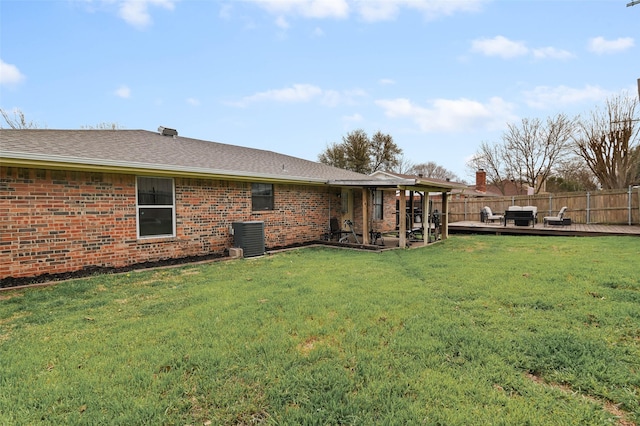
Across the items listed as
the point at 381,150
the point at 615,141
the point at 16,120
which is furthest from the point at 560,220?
the point at 16,120

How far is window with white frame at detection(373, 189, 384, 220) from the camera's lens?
15.3 m

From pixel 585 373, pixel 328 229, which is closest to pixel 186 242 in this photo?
pixel 328 229

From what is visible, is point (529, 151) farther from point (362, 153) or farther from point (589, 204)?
point (362, 153)

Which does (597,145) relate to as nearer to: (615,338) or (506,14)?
(506,14)

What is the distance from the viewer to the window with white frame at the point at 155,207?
25.2 feet

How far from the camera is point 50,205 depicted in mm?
6348

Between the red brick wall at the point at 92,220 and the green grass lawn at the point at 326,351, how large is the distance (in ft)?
3.47

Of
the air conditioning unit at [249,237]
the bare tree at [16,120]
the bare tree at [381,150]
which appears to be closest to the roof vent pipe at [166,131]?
the air conditioning unit at [249,237]

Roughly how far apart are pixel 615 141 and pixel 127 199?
2890 cm

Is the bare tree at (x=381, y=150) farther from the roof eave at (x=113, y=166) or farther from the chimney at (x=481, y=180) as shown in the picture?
the roof eave at (x=113, y=166)

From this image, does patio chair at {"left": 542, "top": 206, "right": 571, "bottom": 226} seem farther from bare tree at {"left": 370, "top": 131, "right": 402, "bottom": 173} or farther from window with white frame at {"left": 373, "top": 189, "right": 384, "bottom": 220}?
bare tree at {"left": 370, "top": 131, "right": 402, "bottom": 173}

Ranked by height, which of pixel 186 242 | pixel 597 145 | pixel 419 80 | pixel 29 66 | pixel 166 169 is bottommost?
pixel 186 242

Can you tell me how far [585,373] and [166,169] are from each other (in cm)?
774

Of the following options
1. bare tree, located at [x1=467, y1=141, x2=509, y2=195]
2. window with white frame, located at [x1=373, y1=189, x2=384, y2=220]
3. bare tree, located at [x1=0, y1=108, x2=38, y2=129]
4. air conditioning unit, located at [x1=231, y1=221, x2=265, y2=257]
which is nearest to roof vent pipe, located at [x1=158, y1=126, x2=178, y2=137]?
air conditioning unit, located at [x1=231, y1=221, x2=265, y2=257]
